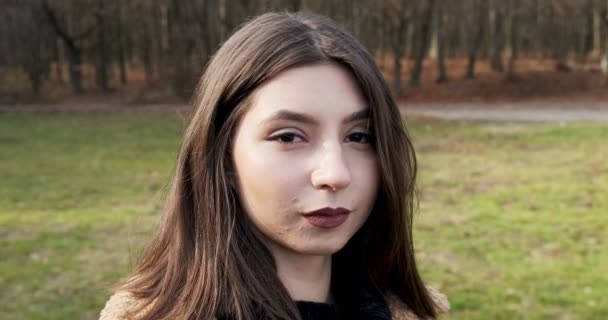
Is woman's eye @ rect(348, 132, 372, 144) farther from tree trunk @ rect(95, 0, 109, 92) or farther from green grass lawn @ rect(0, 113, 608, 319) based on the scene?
tree trunk @ rect(95, 0, 109, 92)

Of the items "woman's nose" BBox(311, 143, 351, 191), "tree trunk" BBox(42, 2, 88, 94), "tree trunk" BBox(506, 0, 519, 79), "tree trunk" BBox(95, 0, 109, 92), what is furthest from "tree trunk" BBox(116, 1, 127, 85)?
"woman's nose" BBox(311, 143, 351, 191)

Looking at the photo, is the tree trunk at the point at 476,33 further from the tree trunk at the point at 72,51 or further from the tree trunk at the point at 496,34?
the tree trunk at the point at 72,51

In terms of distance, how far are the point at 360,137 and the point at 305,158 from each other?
A: 0.15 m

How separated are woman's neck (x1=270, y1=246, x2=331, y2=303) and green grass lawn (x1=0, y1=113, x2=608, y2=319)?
504 mm

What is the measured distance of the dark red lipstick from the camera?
1.36 metres

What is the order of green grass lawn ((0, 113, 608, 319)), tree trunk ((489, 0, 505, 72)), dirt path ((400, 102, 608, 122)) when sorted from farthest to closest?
tree trunk ((489, 0, 505, 72)), dirt path ((400, 102, 608, 122)), green grass lawn ((0, 113, 608, 319))

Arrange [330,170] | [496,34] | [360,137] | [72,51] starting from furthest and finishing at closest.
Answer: [496,34]
[72,51]
[360,137]
[330,170]

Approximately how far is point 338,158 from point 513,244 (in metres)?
5.16

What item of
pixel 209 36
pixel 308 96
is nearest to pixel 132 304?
pixel 308 96

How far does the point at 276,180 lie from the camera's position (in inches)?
53.2

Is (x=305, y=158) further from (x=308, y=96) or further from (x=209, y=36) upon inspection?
(x=209, y=36)

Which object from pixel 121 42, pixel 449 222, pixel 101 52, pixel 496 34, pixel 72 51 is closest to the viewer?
pixel 449 222

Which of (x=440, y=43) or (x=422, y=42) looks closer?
(x=422, y=42)

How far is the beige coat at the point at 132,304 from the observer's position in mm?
1501
